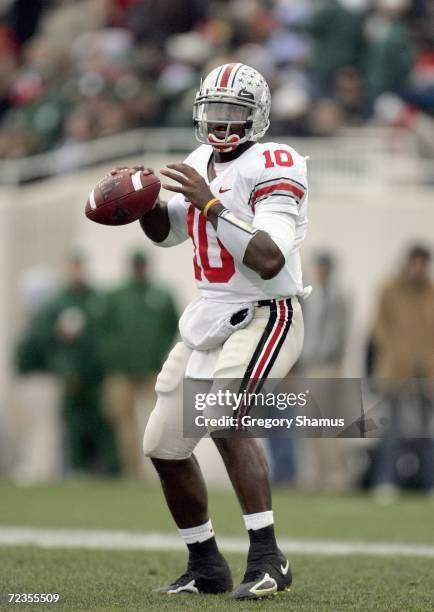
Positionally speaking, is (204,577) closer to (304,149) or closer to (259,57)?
(304,149)

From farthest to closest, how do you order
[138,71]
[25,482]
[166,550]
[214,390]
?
[138,71] < [25,482] < [166,550] < [214,390]

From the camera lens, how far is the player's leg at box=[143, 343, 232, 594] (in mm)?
5348

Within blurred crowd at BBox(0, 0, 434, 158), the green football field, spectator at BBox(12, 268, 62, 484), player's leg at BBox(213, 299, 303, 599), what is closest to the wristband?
player's leg at BBox(213, 299, 303, 599)

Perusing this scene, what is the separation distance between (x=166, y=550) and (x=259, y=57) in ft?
23.9

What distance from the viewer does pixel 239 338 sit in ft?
17.3

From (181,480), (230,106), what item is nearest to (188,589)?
(181,480)

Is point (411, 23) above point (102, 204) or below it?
above

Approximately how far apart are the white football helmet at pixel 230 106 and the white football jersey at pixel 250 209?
79mm

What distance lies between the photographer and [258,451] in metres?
5.23

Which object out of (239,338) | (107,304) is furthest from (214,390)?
(107,304)

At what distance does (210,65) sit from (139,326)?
285 centimetres

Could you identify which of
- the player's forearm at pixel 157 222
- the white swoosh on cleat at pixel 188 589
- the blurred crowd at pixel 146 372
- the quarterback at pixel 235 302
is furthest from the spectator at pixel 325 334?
the white swoosh on cleat at pixel 188 589

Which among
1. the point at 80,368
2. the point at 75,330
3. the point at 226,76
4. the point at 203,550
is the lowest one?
the point at 203,550

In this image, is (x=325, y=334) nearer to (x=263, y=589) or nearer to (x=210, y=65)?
(x=210, y=65)
